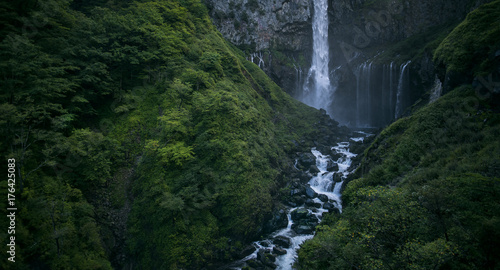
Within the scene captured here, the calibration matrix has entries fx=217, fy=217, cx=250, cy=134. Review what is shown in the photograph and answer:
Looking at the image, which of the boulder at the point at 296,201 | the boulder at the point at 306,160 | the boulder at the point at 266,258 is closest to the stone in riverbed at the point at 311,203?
the boulder at the point at 296,201

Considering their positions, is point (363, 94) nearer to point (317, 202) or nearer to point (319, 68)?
point (319, 68)

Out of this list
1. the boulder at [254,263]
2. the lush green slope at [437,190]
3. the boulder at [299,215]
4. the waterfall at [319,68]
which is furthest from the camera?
the waterfall at [319,68]

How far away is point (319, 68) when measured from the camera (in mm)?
52469

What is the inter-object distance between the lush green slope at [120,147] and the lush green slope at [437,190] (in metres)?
6.88

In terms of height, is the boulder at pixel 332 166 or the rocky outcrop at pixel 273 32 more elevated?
the rocky outcrop at pixel 273 32

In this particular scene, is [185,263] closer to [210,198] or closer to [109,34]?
[210,198]

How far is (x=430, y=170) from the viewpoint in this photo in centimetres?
1098

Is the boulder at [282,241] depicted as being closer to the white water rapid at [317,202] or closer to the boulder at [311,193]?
the white water rapid at [317,202]

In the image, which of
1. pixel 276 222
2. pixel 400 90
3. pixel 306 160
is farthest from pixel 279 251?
pixel 400 90

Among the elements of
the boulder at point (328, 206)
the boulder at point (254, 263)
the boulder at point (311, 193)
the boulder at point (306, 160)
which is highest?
the boulder at point (306, 160)

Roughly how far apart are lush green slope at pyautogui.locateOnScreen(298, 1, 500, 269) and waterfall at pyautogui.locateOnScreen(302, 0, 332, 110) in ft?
108

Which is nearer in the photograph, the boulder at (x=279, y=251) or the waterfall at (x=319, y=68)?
the boulder at (x=279, y=251)

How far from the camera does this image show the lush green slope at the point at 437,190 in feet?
20.7

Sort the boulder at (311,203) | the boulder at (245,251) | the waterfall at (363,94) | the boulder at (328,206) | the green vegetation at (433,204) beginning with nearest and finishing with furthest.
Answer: the green vegetation at (433,204), the boulder at (245,251), the boulder at (328,206), the boulder at (311,203), the waterfall at (363,94)
